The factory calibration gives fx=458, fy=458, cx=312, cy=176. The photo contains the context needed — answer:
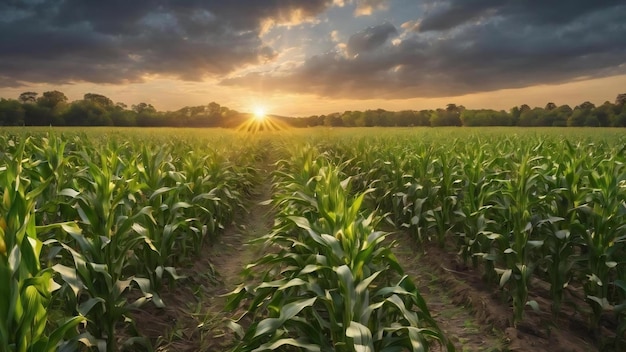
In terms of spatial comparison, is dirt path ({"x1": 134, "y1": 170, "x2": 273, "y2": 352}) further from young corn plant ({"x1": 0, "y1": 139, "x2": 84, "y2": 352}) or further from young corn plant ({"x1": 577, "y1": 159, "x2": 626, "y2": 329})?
Answer: young corn plant ({"x1": 577, "y1": 159, "x2": 626, "y2": 329})

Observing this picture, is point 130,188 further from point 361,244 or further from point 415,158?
point 415,158

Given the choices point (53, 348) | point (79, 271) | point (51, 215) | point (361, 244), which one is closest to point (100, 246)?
point (79, 271)

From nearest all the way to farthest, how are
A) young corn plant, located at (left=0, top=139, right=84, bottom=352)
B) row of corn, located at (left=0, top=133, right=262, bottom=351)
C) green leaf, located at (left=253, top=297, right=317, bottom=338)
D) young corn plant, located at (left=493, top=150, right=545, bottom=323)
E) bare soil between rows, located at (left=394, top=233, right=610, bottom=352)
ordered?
1. young corn plant, located at (left=0, top=139, right=84, bottom=352)
2. row of corn, located at (left=0, top=133, right=262, bottom=351)
3. green leaf, located at (left=253, top=297, right=317, bottom=338)
4. bare soil between rows, located at (left=394, top=233, right=610, bottom=352)
5. young corn plant, located at (left=493, top=150, right=545, bottom=323)

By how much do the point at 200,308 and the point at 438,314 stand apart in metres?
2.67

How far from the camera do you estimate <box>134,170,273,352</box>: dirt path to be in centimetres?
439

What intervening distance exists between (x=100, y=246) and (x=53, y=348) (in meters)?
1.33

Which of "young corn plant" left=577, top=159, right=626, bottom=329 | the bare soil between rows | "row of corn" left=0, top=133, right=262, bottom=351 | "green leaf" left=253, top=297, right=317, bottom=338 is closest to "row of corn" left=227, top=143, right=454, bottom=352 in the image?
"green leaf" left=253, top=297, right=317, bottom=338

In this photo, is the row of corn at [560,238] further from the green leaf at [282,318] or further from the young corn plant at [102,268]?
the young corn plant at [102,268]

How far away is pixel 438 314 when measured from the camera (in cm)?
509

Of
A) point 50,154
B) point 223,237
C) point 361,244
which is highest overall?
point 50,154

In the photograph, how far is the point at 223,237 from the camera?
843cm

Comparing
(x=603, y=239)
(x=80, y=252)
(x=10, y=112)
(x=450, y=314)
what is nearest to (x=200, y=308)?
(x=80, y=252)

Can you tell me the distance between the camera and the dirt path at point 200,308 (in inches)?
173

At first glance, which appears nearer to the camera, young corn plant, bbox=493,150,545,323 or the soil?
the soil
